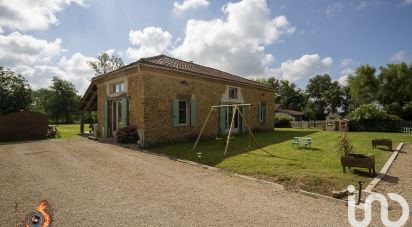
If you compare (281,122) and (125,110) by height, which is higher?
(125,110)

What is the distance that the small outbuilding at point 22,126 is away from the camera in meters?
16.6

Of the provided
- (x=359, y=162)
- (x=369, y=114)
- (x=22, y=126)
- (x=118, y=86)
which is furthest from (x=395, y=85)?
(x=22, y=126)

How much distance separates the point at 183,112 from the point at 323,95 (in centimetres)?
5911

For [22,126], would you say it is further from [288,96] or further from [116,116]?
[288,96]

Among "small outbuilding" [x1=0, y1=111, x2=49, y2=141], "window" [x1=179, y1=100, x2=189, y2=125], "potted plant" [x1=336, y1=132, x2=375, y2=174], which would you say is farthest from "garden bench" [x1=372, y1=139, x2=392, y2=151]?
"small outbuilding" [x1=0, y1=111, x2=49, y2=141]

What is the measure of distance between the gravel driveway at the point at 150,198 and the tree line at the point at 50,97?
82.6ft

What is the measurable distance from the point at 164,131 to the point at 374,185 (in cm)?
918

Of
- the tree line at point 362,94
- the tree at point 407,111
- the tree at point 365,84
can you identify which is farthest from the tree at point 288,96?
the tree at point 407,111

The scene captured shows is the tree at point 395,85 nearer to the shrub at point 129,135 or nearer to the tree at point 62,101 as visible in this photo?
the shrub at point 129,135

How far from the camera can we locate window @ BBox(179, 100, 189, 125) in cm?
1370

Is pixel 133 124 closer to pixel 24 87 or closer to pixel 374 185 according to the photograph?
pixel 374 185

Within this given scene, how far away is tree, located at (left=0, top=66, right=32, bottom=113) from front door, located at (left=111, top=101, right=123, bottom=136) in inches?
1008

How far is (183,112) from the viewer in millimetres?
13875

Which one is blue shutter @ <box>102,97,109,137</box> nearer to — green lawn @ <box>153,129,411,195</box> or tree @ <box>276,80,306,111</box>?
green lawn @ <box>153,129,411,195</box>
